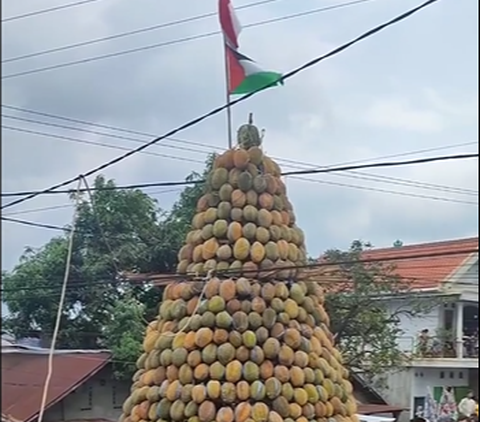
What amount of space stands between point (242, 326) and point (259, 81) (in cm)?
87

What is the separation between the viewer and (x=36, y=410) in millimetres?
2738

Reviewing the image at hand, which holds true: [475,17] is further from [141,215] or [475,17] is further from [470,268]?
[141,215]

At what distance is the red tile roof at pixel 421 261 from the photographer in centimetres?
283

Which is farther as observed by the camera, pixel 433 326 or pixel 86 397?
pixel 433 326

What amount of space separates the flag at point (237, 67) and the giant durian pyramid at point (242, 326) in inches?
6.9

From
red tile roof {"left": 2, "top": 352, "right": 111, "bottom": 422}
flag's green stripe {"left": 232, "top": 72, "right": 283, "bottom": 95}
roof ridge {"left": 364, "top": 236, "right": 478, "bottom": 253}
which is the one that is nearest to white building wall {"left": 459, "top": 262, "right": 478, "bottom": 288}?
roof ridge {"left": 364, "top": 236, "right": 478, "bottom": 253}

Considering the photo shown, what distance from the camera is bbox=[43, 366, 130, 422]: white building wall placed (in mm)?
3006

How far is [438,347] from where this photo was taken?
11.0ft

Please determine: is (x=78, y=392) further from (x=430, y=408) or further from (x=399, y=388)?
(x=430, y=408)

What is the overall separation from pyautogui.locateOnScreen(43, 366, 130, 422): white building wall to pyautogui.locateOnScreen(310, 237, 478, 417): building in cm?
114

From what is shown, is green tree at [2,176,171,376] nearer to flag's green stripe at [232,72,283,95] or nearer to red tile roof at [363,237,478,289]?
flag's green stripe at [232,72,283,95]

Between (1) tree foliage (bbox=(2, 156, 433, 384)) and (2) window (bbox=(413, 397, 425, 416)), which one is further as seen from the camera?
(2) window (bbox=(413, 397, 425, 416))

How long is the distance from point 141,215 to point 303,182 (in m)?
0.71

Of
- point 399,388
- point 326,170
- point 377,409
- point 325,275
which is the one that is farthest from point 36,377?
point 399,388
